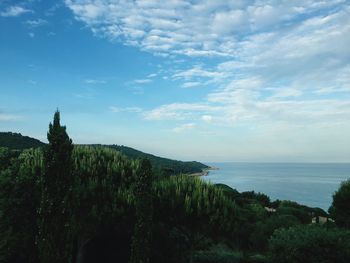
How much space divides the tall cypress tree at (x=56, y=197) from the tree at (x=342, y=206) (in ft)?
102

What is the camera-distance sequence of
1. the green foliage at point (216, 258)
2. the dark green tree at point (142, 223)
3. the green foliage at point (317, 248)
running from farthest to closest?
the green foliage at point (216, 258) → the green foliage at point (317, 248) → the dark green tree at point (142, 223)

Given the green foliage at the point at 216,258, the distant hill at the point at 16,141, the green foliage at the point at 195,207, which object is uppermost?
the distant hill at the point at 16,141

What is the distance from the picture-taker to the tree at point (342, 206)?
37.8 metres

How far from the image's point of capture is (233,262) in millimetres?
26203

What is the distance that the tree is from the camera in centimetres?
3781

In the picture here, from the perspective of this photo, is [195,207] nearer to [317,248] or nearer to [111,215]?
[111,215]

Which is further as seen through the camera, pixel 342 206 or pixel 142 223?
pixel 342 206

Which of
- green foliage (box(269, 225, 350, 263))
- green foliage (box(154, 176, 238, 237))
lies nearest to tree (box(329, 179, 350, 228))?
green foliage (box(269, 225, 350, 263))

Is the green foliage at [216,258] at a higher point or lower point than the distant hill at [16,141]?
lower

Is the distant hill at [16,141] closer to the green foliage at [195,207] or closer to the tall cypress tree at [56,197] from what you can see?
the green foliage at [195,207]

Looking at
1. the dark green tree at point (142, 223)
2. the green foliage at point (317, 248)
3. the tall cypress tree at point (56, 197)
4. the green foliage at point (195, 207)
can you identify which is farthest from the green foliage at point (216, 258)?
the tall cypress tree at point (56, 197)

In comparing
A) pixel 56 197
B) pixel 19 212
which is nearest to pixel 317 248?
pixel 56 197

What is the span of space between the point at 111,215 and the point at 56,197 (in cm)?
615

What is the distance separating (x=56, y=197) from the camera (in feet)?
56.0
